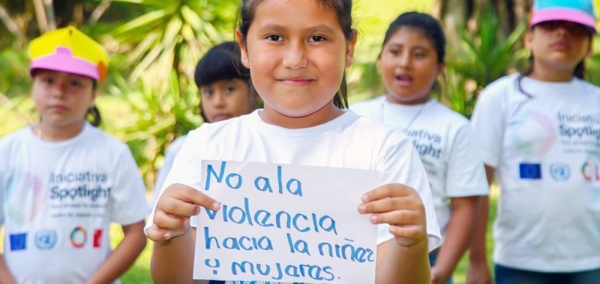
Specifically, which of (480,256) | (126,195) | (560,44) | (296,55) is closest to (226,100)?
(126,195)

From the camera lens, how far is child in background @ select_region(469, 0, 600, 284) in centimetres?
385

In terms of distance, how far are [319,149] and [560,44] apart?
2012 millimetres

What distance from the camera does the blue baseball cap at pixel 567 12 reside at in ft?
12.8

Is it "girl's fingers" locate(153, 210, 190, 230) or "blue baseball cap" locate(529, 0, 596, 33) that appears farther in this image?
"blue baseball cap" locate(529, 0, 596, 33)

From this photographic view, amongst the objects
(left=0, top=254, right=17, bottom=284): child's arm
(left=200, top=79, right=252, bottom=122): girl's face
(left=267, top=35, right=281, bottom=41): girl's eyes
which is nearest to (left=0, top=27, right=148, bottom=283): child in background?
(left=0, top=254, right=17, bottom=284): child's arm

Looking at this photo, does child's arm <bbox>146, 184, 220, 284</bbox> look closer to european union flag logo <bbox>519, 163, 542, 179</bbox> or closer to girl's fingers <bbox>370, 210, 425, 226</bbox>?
girl's fingers <bbox>370, 210, 425, 226</bbox>

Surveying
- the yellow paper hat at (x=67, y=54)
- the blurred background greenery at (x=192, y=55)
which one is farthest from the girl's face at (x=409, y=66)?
the blurred background greenery at (x=192, y=55)

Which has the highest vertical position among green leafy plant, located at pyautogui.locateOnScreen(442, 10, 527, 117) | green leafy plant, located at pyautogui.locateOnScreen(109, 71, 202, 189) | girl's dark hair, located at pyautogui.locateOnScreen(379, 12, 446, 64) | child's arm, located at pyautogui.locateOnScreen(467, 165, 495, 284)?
green leafy plant, located at pyautogui.locateOnScreen(442, 10, 527, 117)

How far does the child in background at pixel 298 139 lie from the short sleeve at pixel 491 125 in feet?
5.73

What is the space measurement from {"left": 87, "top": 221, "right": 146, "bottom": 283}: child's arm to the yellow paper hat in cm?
67

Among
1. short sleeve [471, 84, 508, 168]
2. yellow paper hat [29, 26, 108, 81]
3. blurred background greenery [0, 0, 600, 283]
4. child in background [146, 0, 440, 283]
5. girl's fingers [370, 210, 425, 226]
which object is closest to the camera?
girl's fingers [370, 210, 425, 226]

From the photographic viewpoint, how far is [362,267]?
6.96 ft

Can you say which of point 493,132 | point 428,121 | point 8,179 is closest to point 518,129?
point 493,132

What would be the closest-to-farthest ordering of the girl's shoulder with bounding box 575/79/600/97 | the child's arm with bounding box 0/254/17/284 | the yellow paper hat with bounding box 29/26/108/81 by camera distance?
1. the child's arm with bounding box 0/254/17/284
2. the yellow paper hat with bounding box 29/26/108/81
3. the girl's shoulder with bounding box 575/79/600/97
